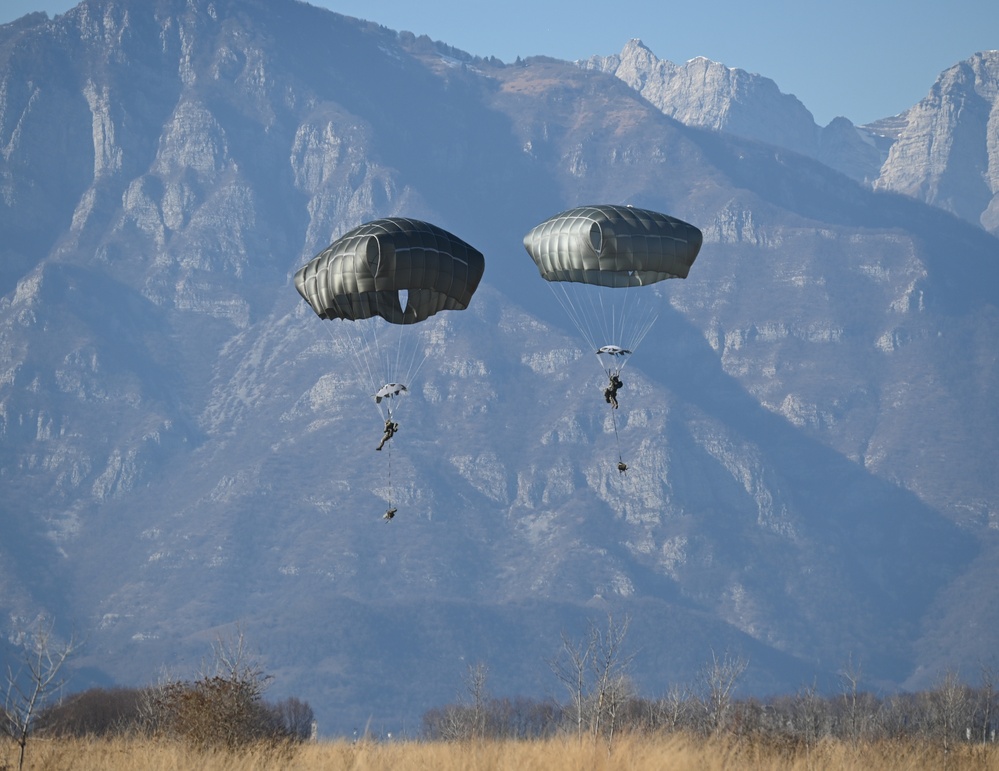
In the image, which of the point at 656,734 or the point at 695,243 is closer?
the point at 656,734

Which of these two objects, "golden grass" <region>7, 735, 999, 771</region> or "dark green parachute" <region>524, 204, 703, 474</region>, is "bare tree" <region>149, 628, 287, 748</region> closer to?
"golden grass" <region>7, 735, 999, 771</region>

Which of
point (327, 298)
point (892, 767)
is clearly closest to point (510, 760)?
point (892, 767)

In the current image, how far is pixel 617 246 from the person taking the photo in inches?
2450

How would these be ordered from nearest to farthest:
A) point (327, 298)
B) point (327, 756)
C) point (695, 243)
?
point (327, 756) → point (327, 298) → point (695, 243)

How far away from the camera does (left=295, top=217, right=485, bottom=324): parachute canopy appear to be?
5709 centimetres

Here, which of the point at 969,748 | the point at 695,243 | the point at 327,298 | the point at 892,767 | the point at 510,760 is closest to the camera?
the point at 510,760

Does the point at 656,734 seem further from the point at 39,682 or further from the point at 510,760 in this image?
the point at 39,682

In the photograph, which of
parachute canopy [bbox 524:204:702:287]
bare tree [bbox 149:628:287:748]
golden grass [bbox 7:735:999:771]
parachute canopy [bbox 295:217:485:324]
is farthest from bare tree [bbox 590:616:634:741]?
parachute canopy [bbox 524:204:702:287]

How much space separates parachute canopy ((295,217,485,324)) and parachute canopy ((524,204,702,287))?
4265mm

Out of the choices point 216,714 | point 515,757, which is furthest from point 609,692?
point 515,757

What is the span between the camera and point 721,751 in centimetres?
3472

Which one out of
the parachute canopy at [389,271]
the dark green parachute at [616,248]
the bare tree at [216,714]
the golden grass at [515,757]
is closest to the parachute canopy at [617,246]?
the dark green parachute at [616,248]

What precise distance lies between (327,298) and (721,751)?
29.2 metres

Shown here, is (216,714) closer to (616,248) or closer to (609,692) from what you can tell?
(616,248)
